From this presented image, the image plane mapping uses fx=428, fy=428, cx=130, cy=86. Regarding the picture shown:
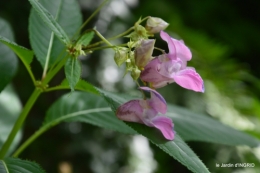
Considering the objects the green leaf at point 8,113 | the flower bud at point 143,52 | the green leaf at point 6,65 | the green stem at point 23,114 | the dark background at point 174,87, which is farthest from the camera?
the dark background at point 174,87

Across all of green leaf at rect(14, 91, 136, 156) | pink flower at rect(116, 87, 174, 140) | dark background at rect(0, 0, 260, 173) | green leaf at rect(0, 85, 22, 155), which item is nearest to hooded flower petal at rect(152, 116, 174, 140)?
pink flower at rect(116, 87, 174, 140)

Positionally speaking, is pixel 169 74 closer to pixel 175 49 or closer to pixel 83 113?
pixel 175 49

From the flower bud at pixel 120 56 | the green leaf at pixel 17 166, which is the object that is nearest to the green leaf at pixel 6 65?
the green leaf at pixel 17 166

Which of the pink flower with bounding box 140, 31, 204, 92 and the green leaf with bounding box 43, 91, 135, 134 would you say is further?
the green leaf with bounding box 43, 91, 135, 134

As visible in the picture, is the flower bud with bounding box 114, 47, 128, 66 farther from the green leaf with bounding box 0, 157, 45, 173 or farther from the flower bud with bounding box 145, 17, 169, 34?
the green leaf with bounding box 0, 157, 45, 173

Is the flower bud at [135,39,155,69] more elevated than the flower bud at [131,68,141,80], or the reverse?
the flower bud at [135,39,155,69]

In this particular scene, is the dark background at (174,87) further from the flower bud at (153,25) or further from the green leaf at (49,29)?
the flower bud at (153,25)

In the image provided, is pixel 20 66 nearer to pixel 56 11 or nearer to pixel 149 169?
pixel 149 169
